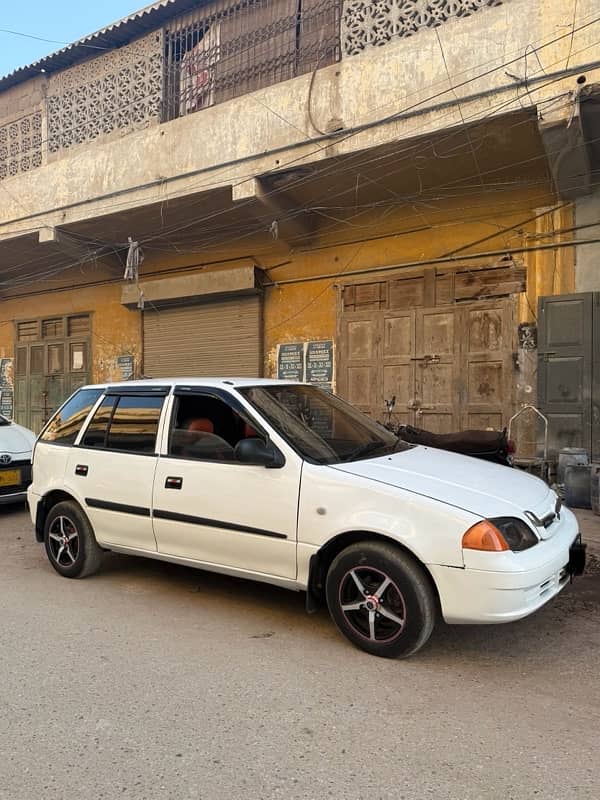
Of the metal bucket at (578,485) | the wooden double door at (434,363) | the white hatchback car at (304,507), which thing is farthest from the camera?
the wooden double door at (434,363)

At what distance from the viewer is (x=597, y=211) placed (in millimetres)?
7719

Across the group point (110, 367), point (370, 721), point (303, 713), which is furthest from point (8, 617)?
point (110, 367)

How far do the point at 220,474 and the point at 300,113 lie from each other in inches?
237

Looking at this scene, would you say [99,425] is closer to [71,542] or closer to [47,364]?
[71,542]

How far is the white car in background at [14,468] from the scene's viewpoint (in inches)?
278

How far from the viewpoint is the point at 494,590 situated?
3041 millimetres

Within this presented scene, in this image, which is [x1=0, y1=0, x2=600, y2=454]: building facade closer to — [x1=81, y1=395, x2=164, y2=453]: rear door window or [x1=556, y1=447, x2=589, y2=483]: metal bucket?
[x1=556, y1=447, x2=589, y2=483]: metal bucket

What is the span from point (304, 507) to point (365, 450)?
2.35 ft

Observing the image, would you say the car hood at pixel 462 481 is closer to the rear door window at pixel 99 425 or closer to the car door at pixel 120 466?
the car door at pixel 120 466

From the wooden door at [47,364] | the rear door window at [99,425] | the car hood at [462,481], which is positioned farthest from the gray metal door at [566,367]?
the wooden door at [47,364]

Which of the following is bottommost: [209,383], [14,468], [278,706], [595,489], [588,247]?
[278,706]

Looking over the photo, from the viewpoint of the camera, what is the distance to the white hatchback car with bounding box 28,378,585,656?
3150 mm

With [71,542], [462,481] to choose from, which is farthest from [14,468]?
[462,481]

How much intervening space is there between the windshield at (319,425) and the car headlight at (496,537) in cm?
98
